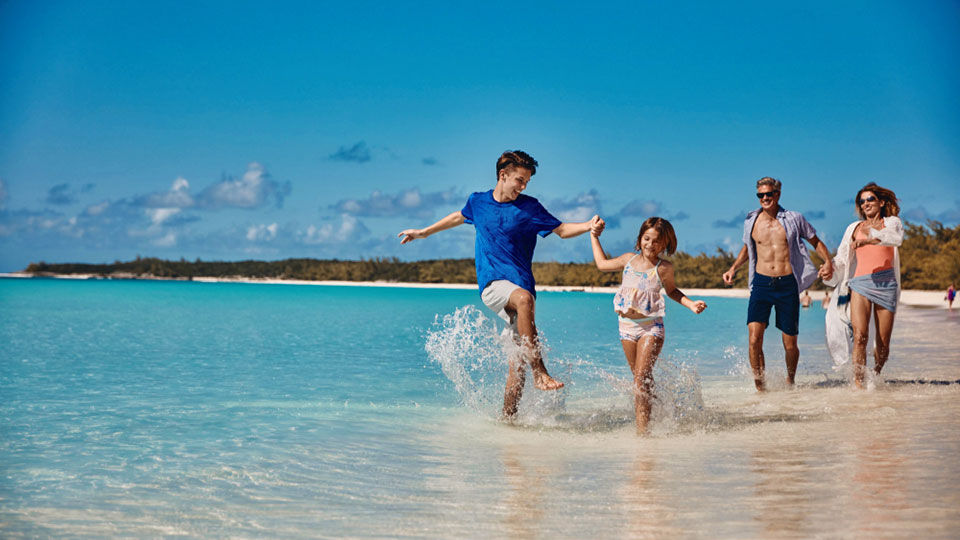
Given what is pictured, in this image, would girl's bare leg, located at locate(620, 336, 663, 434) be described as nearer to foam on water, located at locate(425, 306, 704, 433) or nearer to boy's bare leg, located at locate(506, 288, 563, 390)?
foam on water, located at locate(425, 306, 704, 433)

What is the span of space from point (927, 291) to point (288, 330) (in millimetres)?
32510


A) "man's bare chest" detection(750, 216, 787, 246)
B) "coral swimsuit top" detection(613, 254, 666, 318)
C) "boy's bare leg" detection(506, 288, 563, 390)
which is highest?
"man's bare chest" detection(750, 216, 787, 246)

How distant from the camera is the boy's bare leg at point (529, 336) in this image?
19.3ft

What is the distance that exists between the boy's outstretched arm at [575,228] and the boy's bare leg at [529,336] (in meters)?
0.50

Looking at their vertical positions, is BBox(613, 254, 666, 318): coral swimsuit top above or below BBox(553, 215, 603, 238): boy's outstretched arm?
below

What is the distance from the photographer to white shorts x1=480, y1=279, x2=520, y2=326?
595 cm

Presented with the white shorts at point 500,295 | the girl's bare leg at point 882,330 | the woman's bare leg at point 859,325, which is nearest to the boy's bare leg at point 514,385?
the white shorts at point 500,295

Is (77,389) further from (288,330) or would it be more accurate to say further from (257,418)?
(288,330)

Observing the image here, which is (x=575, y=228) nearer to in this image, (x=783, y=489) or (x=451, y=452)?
(x=451, y=452)

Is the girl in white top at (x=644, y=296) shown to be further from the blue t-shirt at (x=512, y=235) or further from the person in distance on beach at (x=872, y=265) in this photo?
the person in distance on beach at (x=872, y=265)

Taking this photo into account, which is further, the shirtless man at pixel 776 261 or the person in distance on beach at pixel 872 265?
the shirtless man at pixel 776 261

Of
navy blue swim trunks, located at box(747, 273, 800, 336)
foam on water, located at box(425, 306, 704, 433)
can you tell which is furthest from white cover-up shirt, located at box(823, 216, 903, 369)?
foam on water, located at box(425, 306, 704, 433)

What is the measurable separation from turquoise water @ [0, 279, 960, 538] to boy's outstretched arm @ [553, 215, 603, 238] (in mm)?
1063

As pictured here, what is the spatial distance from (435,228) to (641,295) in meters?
1.78
